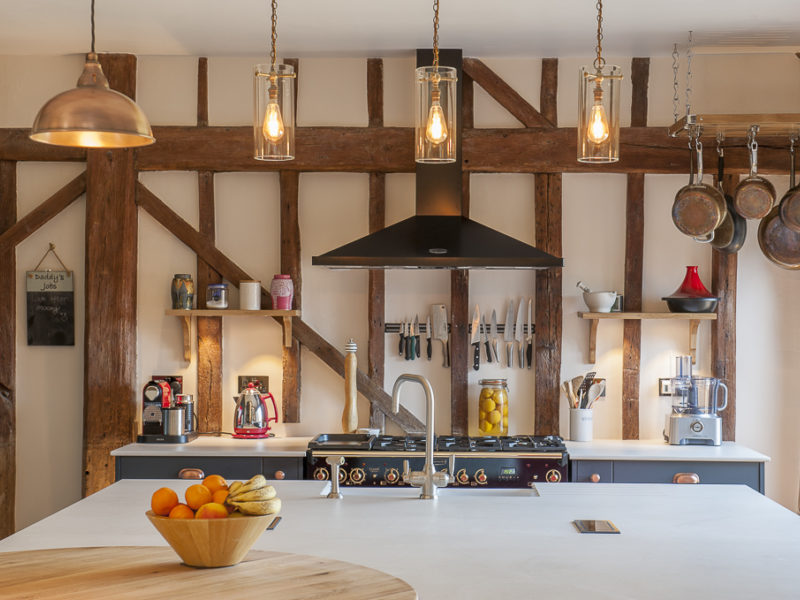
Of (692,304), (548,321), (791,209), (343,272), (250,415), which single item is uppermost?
(791,209)

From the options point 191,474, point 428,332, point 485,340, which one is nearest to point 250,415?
point 191,474

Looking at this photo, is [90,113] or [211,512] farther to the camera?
[90,113]

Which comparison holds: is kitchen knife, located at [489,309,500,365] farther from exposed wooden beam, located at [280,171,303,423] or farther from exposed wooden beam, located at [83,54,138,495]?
exposed wooden beam, located at [83,54,138,495]

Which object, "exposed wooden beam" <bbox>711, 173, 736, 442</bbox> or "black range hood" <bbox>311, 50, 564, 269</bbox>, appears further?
"exposed wooden beam" <bbox>711, 173, 736, 442</bbox>

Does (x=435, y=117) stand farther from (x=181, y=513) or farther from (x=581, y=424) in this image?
(x=581, y=424)

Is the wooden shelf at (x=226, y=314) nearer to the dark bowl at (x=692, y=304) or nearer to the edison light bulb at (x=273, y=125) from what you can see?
the dark bowl at (x=692, y=304)

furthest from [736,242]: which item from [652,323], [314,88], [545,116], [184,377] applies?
[184,377]

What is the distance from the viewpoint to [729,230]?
185 inches

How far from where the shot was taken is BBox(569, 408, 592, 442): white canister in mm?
4863

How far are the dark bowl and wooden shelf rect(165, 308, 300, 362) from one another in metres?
2.06

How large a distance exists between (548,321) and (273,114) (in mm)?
2852

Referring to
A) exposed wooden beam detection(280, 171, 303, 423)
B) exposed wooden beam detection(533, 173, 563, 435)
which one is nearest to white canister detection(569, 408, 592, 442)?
exposed wooden beam detection(533, 173, 563, 435)

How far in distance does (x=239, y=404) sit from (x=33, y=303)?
53.3 inches

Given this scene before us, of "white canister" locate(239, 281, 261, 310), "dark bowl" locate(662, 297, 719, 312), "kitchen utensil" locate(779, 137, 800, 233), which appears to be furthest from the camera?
"white canister" locate(239, 281, 261, 310)
